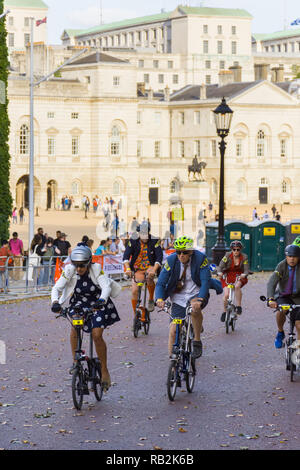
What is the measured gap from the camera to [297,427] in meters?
11.0

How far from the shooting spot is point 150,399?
12398 millimetres

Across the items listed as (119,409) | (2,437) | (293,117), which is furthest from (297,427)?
(293,117)

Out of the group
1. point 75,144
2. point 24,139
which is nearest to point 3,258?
point 24,139

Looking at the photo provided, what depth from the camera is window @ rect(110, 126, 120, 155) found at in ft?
312

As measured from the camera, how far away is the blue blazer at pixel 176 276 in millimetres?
12594

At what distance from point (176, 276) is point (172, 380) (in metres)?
1.26

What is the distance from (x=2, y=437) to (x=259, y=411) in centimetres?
288

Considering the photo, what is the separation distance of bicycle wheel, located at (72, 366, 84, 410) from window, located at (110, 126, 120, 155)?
83.8 meters

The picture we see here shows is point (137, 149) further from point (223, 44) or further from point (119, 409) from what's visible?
point (119, 409)

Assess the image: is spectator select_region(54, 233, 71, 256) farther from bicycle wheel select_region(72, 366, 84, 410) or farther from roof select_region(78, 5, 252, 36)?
roof select_region(78, 5, 252, 36)

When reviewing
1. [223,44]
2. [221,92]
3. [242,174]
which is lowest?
[242,174]

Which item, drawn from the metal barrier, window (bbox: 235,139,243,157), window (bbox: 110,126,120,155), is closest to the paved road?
the metal barrier

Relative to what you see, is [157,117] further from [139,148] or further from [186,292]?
[186,292]

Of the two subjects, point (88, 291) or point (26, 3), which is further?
point (26, 3)
